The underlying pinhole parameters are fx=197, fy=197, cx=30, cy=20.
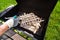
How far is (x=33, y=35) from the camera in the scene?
3.17 meters

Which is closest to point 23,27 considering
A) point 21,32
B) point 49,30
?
point 21,32

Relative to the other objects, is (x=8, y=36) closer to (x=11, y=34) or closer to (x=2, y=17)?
(x=11, y=34)

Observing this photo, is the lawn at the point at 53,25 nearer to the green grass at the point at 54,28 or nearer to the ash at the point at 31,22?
the green grass at the point at 54,28

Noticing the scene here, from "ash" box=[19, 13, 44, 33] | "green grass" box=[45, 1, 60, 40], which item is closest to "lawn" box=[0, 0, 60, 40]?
"green grass" box=[45, 1, 60, 40]

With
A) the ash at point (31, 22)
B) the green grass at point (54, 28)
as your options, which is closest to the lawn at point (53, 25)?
the green grass at point (54, 28)

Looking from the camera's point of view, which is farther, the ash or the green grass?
the green grass

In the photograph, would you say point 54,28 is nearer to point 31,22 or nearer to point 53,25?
point 53,25

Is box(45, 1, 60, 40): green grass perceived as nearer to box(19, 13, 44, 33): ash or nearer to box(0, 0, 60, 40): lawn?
box(0, 0, 60, 40): lawn

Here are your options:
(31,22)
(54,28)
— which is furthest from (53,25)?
(31,22)

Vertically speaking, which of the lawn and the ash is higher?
the ash

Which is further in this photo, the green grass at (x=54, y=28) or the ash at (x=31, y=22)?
the green grass at (x=54, y=28)

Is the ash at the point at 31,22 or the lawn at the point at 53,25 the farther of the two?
the lawn at the point at 53,25

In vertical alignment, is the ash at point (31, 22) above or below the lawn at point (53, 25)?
above

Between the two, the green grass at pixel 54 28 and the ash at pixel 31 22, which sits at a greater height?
the ash at pixel 31 22
